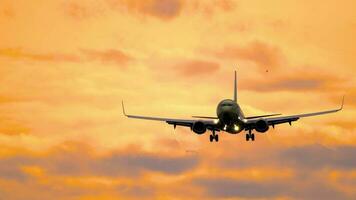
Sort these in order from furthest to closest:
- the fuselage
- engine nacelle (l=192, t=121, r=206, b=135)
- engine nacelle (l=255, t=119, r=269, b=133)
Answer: engine nacelle (l=255, t=119, r=269, b=133) < engine nacelle (l=192, t=121, r=206, b=135) < the fuselage

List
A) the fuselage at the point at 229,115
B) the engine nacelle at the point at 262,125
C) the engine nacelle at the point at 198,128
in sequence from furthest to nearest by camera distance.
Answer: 1. the engine nacelle at the point at 262,125
2. the engine nacelle at the point at 198,128
3. the fuselage at the point at 229,115

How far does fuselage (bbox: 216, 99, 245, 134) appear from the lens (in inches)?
5671

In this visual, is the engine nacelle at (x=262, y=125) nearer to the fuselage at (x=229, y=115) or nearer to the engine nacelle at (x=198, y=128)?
the fuselage at (x=229, y=115)

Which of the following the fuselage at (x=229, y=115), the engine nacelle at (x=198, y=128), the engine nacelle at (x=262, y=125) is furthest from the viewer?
the engine nacelle at (x=262, y=125)

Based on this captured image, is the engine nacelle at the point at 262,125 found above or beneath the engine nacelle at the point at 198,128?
above

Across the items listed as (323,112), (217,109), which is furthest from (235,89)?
(217,109)

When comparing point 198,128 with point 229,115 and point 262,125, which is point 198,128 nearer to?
point 229,115

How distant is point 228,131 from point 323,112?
18885 millimetres

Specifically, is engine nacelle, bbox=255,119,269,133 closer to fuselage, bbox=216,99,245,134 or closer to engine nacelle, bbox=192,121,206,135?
fuselage, bbox=216,99,245,134

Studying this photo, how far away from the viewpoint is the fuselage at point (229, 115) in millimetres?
144038

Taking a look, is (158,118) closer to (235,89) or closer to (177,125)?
(177,125)

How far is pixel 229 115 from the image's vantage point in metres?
144

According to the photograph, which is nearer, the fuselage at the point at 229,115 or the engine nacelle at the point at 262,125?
the fuselage at the point at 229,115

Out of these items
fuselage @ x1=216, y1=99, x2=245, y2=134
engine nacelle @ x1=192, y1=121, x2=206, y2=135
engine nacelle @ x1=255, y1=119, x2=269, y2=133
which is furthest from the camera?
engine nacelle @ x1=255, y1=119, x2=269, y2=133
